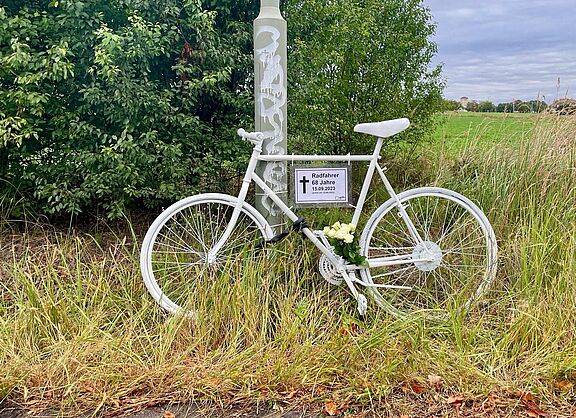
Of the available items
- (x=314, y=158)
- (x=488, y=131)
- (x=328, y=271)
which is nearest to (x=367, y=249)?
(x=328, y=271)

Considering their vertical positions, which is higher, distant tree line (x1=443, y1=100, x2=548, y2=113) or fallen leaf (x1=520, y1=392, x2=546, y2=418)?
distant tree line (x1=443, y1=100, x2=548, y2=113)

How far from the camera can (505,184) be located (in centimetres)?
376

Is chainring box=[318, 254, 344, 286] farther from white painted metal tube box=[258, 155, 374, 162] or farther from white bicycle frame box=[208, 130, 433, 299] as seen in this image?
white painted metal tube box=[258, 155, 374, 162]

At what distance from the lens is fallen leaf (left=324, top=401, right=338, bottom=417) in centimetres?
222

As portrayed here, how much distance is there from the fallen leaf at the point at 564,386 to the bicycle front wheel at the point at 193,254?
5.35 ft

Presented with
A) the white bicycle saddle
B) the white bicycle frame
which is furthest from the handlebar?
the white bicycle saddle

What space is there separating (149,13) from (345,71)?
184 centimetres

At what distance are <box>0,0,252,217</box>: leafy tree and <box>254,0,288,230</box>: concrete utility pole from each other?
0.38 m

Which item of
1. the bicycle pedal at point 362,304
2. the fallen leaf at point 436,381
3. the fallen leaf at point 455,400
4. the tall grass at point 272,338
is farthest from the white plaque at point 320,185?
the fallen leaf at point 455,400

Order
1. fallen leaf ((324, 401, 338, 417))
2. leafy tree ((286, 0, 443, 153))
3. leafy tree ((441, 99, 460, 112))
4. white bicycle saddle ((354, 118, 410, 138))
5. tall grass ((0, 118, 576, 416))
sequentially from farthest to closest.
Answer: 1. leafy tree ((441, 99, 460, 112))
2. leafy tree ((286, 0, 443, 153))
3. white bicycle saddle ((354, 118, 410, 138))
4. tall grass ((0, 118, 576, 416))
5. fallen leaf ((324, 401, 338, 417))

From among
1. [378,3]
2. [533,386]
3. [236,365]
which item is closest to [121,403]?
[236,365]

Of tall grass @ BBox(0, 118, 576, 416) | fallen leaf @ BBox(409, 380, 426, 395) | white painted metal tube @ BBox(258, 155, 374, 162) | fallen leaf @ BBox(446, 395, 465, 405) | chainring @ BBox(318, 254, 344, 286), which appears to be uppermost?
white painted metal tube @ BBox(258, 155, 374, 162)

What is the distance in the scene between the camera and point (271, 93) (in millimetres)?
3100

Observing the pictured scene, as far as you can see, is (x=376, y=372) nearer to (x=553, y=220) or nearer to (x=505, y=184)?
(x=553, y=220)
